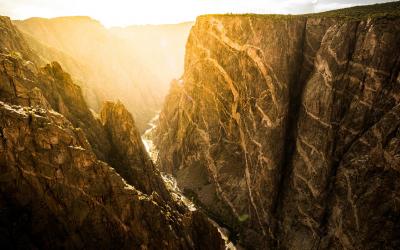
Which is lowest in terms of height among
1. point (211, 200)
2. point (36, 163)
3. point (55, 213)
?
point (211, 200)

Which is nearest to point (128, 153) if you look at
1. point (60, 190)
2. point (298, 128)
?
point (60, 190)

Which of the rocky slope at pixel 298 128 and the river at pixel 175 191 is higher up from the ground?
the rocky slope at pixel 298 128

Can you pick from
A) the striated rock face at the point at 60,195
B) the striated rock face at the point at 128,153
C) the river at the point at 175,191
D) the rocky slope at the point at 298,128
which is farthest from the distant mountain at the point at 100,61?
the striated rock face at the point at 60,195

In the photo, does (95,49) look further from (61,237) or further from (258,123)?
(61,237)

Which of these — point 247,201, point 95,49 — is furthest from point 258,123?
point 95,49

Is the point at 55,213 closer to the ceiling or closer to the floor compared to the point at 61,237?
closer to the ceiling

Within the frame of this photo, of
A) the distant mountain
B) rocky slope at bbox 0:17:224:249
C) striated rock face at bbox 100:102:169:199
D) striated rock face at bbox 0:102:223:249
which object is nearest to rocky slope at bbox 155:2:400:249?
rocky slope at bbox 0:17:224:249

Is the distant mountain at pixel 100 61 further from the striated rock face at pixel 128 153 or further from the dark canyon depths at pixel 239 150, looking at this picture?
the striated rock face at pixel 128 153

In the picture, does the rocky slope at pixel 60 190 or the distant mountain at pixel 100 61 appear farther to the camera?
the distant mountain at pixel 100 61
